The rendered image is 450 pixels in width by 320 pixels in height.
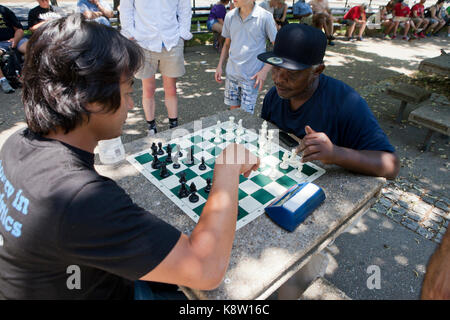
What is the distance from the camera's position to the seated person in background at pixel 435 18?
13587 mm

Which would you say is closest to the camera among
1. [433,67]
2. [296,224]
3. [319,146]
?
[296,224]

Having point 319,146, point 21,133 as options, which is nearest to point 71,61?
point 21,133

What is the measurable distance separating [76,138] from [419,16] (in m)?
17.1

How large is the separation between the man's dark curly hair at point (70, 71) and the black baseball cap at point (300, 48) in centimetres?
134

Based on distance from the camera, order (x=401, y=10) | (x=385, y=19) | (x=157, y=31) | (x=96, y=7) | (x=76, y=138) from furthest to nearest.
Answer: (x=385, y=19), (x=401, y=10), (x=96, y=7), (x=157, y=31), (x=76, y=138)

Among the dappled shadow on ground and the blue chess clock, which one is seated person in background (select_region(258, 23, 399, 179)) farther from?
the dappled shadow on ground

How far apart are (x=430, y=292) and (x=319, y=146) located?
1.01 metres

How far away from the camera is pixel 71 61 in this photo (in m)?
1.04

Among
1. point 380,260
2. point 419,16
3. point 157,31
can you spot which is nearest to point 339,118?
point 380,260

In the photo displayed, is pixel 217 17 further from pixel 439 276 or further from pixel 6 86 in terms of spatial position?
pixel 439 276

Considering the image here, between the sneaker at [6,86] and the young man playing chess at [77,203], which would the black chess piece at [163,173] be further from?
the sneaker at [6,86]

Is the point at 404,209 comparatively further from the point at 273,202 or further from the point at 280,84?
the point at 273,202

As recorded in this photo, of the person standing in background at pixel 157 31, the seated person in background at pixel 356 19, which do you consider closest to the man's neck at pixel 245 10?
the person standing in background at pixel 157 31

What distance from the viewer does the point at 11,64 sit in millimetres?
5953
